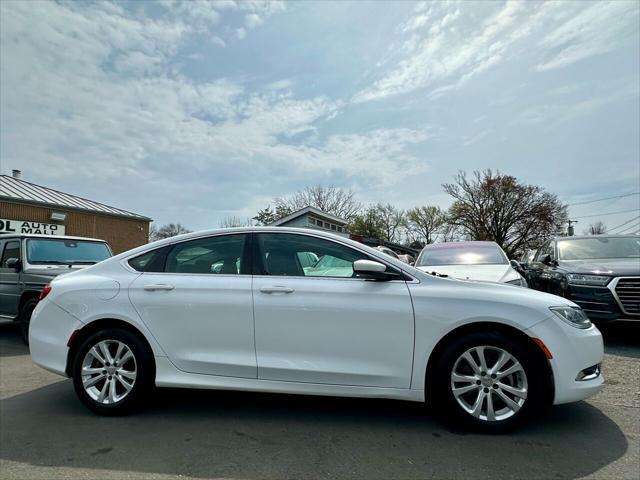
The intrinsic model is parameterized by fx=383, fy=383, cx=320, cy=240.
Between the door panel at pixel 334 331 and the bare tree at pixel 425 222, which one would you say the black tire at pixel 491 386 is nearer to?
the door panel at pixel 334 331

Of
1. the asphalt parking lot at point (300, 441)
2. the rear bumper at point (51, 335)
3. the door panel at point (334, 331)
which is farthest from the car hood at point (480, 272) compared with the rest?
the rear bumper at point (51, 335)

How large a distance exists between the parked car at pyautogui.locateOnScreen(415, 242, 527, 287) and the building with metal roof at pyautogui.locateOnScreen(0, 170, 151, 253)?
20.4 metres

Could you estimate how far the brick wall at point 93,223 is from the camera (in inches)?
→ 760

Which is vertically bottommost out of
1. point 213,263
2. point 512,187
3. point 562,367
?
point 562,367

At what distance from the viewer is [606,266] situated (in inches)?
222

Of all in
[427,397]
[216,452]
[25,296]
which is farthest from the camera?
[25,296]

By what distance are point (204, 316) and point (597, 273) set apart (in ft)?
17.7

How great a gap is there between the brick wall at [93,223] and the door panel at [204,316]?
20817mm

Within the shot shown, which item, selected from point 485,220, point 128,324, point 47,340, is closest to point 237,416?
point 128,324

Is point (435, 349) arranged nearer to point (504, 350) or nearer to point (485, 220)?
point (504, 350)

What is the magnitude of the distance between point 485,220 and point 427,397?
129 feet

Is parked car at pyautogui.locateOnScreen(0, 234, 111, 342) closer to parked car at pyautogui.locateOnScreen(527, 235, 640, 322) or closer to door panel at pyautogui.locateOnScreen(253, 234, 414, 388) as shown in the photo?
door panel at pyautogui.locateOnScreen(253, 234, 414, 388)

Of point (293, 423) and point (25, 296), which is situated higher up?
point (25, 296)

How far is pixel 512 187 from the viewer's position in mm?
38219
